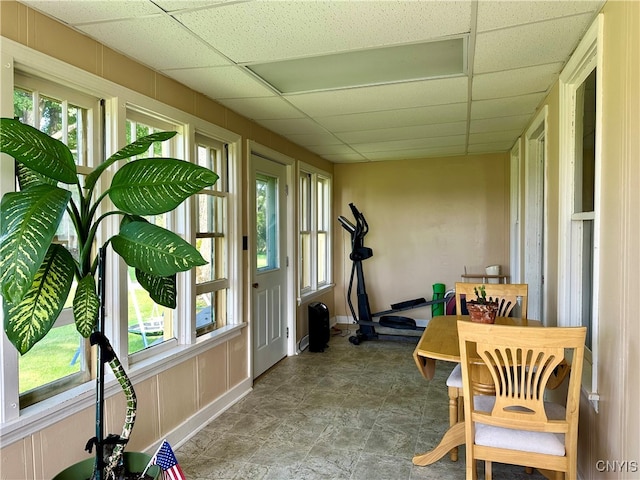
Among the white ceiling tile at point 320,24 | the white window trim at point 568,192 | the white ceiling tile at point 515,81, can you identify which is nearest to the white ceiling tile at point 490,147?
the white ceiling tile at point 515,81

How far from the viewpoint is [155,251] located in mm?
1459

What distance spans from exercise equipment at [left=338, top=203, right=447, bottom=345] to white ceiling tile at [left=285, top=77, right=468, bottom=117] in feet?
7.34

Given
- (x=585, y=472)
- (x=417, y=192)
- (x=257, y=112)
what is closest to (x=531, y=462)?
(x=585, y=472)

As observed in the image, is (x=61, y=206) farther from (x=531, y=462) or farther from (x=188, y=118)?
(x=531, y=462)

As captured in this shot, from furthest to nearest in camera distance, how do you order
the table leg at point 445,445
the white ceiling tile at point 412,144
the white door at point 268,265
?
the white ceiling tile at point 412,144
the white door at point 268,265
the table leg at point 445,445

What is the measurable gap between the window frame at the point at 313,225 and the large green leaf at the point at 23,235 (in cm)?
347

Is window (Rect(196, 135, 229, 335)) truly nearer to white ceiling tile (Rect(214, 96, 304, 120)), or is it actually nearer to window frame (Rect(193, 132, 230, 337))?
window frame (Rect(193, 132, 230, 337))

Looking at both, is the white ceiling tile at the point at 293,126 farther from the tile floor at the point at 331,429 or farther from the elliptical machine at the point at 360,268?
the tile floor at the point at 331,429

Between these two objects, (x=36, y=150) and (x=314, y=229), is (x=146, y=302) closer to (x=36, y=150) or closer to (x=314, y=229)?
(x=36, y=150)

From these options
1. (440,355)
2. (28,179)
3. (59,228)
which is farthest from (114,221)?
(440,355)

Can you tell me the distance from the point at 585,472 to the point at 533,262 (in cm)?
202

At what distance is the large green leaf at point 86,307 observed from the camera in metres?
1.44

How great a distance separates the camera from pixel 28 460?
5.65 ft

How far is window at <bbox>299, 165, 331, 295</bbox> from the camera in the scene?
16.8 ft
